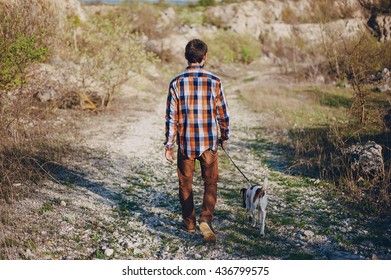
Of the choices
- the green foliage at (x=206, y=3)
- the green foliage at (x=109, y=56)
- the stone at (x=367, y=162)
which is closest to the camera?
the stone at (x=367, y=162)

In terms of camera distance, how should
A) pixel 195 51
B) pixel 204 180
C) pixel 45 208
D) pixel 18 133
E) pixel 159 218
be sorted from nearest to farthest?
pixel 195 51
pixel 204 180
pixel 45 208
pixel 159 218
pixel 18 133

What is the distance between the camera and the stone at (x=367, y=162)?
623 centimetres

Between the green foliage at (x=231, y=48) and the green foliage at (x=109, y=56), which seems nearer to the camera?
the green foliage at (x=109, y=56)

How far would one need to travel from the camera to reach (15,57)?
697 centimetres

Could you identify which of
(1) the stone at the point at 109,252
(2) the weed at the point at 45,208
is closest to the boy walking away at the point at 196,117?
(1) the stone at the point at 109,252

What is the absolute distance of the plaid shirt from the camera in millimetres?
4211

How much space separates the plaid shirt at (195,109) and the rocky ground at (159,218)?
4.44ft

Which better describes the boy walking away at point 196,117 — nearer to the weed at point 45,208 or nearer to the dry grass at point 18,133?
the weed at point 45,208

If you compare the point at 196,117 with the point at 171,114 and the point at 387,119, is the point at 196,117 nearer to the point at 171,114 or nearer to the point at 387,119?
the point at 171,114

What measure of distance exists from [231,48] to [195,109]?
118 feet

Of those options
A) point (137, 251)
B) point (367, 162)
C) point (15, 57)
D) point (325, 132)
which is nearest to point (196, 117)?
point (137, 251)

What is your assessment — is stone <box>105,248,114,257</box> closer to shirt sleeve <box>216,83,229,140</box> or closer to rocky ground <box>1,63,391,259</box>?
rocky ground <box>1,63,391,259</box>
